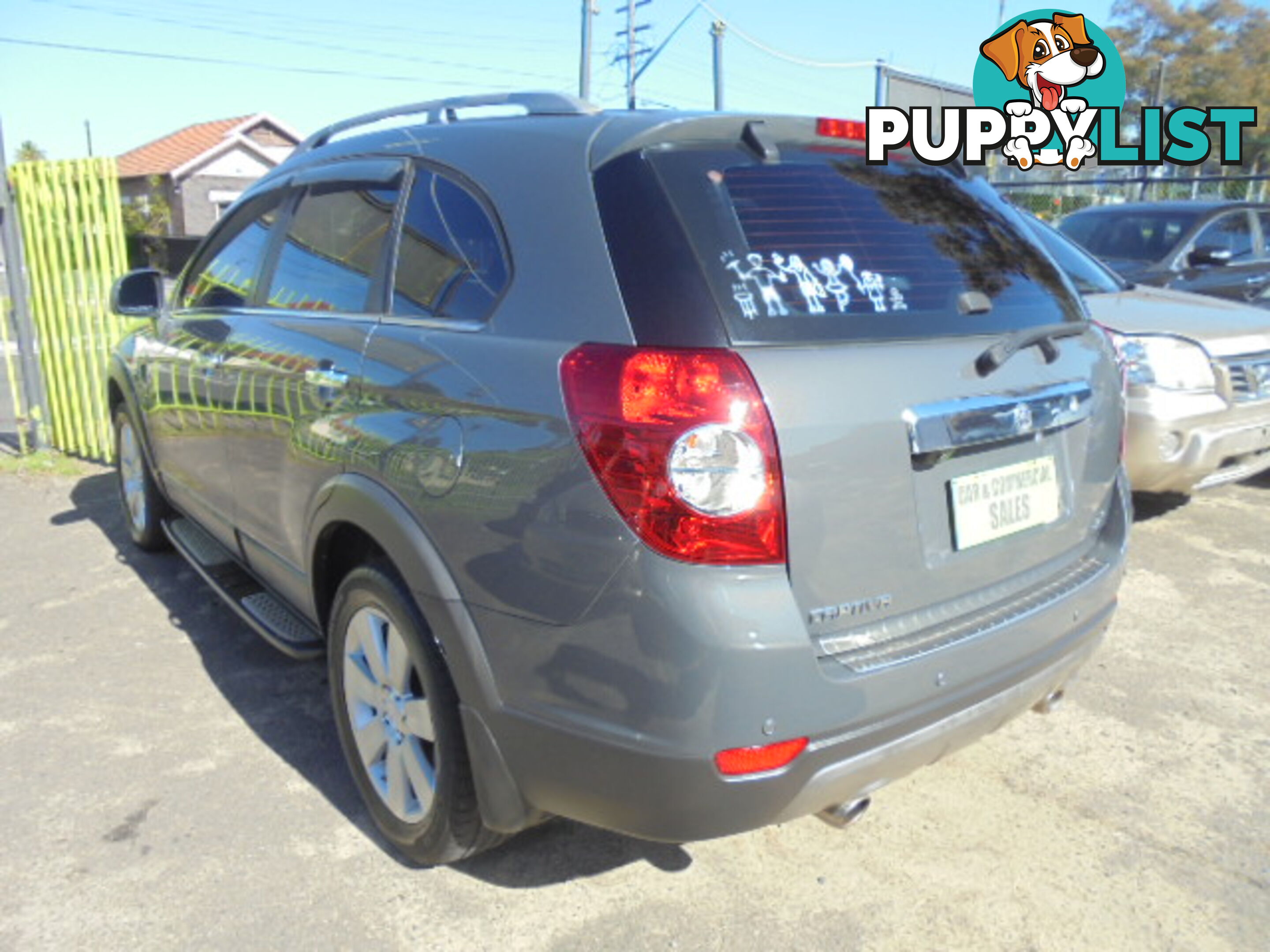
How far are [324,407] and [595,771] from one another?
1263 millimetres

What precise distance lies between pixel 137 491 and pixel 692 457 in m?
3.99

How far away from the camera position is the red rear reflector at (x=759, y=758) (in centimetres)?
190

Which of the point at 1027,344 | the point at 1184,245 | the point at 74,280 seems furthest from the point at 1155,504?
the point at 74,280

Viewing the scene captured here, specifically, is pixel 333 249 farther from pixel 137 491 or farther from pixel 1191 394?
pixel 1191 394

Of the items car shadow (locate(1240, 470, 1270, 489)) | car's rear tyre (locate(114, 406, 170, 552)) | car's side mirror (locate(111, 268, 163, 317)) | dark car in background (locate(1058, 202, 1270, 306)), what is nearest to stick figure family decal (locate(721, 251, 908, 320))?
car's side mirror (locate(111, 268, 163, 317))

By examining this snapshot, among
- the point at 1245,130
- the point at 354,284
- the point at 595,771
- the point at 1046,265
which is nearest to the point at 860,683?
the point at 595,771

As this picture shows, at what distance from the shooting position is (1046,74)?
19203mm

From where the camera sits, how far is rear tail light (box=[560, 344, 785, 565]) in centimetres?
188

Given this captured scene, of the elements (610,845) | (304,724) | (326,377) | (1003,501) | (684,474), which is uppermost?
(326,377)

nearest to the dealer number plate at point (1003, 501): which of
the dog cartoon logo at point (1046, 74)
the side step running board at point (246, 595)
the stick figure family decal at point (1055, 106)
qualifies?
the side step running board at point (246, 595)

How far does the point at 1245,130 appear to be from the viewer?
39906 millimetres

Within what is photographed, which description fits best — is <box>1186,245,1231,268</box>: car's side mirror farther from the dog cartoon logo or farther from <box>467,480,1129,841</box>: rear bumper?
the dog cartoon logo

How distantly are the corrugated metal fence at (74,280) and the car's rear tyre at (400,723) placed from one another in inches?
169

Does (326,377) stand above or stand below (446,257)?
below
